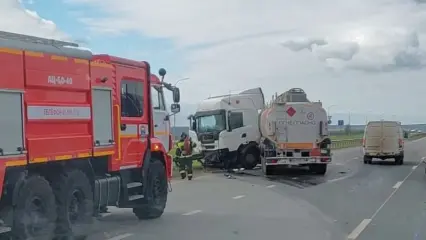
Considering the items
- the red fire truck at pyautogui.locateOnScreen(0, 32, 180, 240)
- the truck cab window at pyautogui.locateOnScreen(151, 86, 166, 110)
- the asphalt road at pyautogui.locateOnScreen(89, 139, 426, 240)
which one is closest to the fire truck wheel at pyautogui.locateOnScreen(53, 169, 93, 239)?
the red fire truck at pyautogui.locateOnScreen(0, 32, 180, 240)

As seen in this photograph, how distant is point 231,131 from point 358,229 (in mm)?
18191

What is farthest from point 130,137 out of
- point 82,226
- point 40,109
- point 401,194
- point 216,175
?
point 216,175

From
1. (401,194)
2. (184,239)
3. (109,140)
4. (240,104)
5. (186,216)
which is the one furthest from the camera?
(240,104)

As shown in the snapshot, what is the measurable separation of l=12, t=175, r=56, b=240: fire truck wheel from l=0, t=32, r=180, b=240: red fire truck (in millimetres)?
13

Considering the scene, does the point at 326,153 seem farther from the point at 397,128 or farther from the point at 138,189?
the point at 138,189

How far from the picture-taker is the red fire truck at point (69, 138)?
28.4ft

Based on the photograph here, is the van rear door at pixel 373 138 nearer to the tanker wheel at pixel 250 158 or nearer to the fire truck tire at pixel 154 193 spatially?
the tanker wheel at pixel 250 158

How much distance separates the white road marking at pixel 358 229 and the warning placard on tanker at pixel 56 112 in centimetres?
463

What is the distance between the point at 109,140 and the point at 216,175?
1522cm

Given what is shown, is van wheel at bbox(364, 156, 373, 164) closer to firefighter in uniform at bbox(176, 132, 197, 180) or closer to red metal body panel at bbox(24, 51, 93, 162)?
firefighter in uniform at bbox(176, 132, 197, 180)

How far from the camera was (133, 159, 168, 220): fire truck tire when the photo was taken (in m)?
12.8

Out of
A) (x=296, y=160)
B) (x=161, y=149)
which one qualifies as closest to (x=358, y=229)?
(x=161, y=149)

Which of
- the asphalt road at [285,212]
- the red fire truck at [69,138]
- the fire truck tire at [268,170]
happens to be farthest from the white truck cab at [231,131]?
the red fire truck at [69,138]

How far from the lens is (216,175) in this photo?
26141 mm
